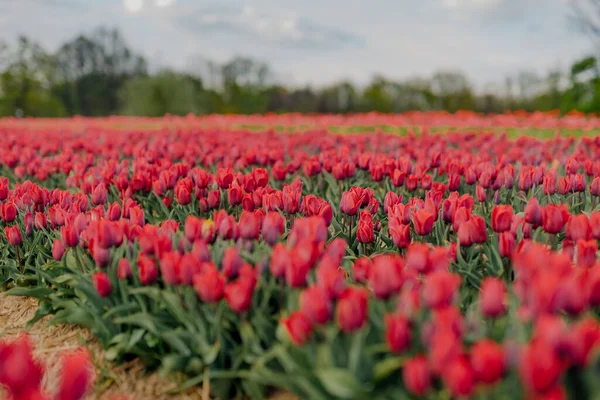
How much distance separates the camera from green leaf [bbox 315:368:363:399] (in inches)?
71.0

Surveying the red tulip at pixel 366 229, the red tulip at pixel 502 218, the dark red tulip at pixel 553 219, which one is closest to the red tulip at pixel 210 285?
the red tulip at pixel 366 229

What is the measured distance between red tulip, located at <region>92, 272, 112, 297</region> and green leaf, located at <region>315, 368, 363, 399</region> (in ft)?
4.33

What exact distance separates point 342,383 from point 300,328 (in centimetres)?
23

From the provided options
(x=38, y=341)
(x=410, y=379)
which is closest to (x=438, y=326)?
(x=410, y=379)

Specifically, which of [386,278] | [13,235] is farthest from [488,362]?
[13,235]

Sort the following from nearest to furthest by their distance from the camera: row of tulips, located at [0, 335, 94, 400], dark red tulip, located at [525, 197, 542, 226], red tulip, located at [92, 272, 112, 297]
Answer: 1. row of tulips, located at [0, 335, 94, 400]
2. red tulip, located at [92, 272, 112, 297]
3. dark red tulip, located at [525, 197, 542, 226]

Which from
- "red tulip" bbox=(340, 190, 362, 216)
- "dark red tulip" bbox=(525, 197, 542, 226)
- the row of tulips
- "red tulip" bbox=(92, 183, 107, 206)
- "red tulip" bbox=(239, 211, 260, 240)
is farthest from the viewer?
"red tulip" bbox=(92, 183, 107, 206)

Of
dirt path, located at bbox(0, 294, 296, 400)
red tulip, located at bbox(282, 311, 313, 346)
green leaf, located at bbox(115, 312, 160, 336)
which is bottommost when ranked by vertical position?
dirt path, located at bbox(0, 294, 296, 400)

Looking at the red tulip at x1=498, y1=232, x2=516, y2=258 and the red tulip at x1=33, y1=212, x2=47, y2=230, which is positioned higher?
the red tulip at x1=498, y1=232, x2=516, y2=258

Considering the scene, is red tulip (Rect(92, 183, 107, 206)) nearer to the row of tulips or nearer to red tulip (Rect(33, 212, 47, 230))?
red tulip (Rect(33, 212, 47, 230))

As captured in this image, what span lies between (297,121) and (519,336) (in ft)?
50.8

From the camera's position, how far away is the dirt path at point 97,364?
2.64 meters

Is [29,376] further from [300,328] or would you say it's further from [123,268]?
[123,268]

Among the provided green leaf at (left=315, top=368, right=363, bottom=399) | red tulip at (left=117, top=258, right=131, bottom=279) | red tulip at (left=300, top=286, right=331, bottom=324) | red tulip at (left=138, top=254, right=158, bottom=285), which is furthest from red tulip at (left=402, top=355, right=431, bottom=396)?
red tulip at (left=117, top=258, right=131, bottom=279)
